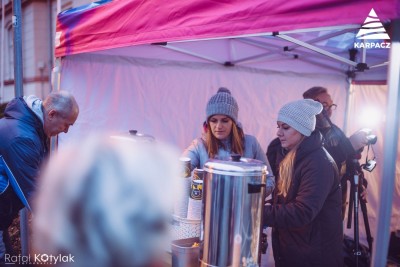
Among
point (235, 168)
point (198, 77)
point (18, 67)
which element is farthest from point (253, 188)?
point (198, 77)

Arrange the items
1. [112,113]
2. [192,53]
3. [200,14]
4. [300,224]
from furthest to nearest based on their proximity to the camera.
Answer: [192,53] → [112,113] → [200,14] → [300,224]

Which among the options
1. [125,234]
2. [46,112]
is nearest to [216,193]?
[125,234]

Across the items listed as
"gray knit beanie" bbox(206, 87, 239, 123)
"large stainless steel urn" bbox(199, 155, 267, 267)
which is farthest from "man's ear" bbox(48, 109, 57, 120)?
"large stainless steel urn" bbox(199, 155, 267, 267)

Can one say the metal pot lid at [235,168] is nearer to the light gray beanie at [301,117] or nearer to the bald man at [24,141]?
the light gray beanie at [301,117]

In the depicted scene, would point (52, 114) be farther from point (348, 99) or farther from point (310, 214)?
point (348, 99)

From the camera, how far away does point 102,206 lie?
35.9 inches

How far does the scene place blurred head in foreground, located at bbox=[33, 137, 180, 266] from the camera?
918 mm

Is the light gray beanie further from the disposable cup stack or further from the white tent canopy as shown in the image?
the white tent canopy

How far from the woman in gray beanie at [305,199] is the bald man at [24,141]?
1.32m

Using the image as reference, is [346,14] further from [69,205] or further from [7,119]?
[7,119]

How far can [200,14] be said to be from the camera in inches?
71.8

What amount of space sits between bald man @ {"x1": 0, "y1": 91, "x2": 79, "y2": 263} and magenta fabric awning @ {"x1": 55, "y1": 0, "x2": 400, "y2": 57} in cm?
59

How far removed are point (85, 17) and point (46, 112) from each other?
0.95m

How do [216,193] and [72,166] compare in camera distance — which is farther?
[216,193]
